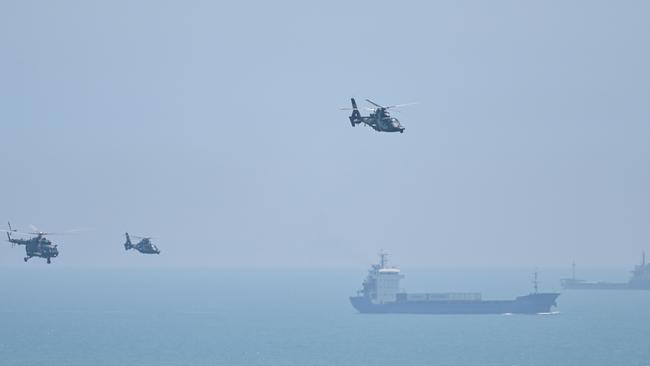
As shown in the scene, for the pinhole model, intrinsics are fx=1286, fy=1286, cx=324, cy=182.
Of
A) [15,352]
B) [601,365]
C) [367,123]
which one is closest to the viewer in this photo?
[367,123]

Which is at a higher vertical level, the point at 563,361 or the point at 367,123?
the point at 367,123

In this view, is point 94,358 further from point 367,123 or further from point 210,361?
point 367,123

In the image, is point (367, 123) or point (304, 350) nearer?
point (367, 123)

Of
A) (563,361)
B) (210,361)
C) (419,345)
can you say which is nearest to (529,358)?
(563,361)

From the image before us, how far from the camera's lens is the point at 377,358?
18375cm

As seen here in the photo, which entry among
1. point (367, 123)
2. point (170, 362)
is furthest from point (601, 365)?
point (367, 123)

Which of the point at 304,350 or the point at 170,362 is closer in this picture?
the point at 170,362

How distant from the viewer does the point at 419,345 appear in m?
199

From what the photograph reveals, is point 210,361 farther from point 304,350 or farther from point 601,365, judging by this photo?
point 601,365

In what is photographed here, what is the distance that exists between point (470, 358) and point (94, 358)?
53410 mm

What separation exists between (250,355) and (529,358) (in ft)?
132

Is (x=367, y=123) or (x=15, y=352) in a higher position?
(x=367, y=123)

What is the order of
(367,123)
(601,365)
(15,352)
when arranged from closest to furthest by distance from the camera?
(367,123)
(601,365)
(15,352)

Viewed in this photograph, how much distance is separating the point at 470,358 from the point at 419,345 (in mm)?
16777
